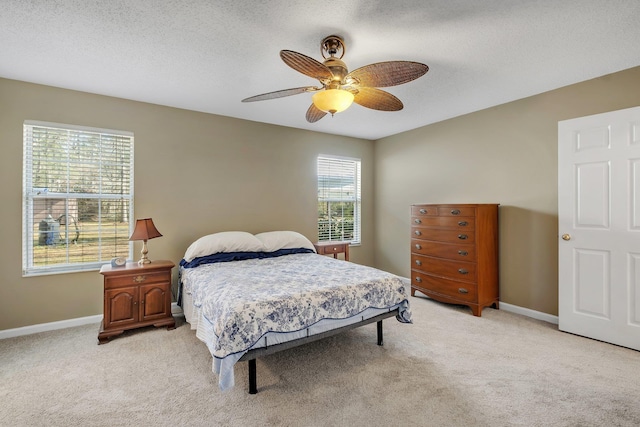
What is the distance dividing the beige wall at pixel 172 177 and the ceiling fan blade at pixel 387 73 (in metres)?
2.50

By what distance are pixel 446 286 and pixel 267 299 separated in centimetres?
265

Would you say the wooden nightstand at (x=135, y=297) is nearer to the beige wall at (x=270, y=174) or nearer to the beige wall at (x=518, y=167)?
the beige wall at (x=270, y=174)

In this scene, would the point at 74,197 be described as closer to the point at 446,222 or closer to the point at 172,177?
the point at 172,177

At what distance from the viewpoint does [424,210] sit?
4.11 meters

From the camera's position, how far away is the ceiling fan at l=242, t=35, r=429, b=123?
6.23ft

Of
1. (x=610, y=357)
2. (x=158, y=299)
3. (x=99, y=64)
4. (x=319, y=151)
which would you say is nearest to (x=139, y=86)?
(x=99, y=64)

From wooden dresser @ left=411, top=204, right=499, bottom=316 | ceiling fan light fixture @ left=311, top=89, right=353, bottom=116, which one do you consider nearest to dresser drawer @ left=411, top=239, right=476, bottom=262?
wooden dresser @ left=411, top=204, right=499, bottom=316

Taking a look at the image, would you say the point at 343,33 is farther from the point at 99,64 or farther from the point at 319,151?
the point at 319,151

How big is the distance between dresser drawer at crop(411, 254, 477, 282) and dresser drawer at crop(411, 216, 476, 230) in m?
0.43

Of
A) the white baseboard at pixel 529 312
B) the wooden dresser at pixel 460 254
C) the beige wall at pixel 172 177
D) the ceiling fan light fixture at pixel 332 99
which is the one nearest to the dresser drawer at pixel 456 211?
the wooden dresser at pixel 460 254

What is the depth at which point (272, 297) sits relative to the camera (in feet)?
7.08

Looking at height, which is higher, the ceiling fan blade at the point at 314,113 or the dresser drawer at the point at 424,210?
the ceiling fan blade at the point at 314,113

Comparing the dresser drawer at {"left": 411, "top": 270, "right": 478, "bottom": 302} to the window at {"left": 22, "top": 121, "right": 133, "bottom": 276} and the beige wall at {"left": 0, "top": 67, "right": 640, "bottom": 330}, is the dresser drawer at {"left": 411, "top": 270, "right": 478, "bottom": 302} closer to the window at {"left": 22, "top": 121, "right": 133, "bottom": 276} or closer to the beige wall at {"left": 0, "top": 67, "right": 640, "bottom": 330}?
the beige wall at {"left": 0, "top": 67, "right": 640, "bottom": 330}

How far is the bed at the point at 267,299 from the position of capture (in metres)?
1.96
